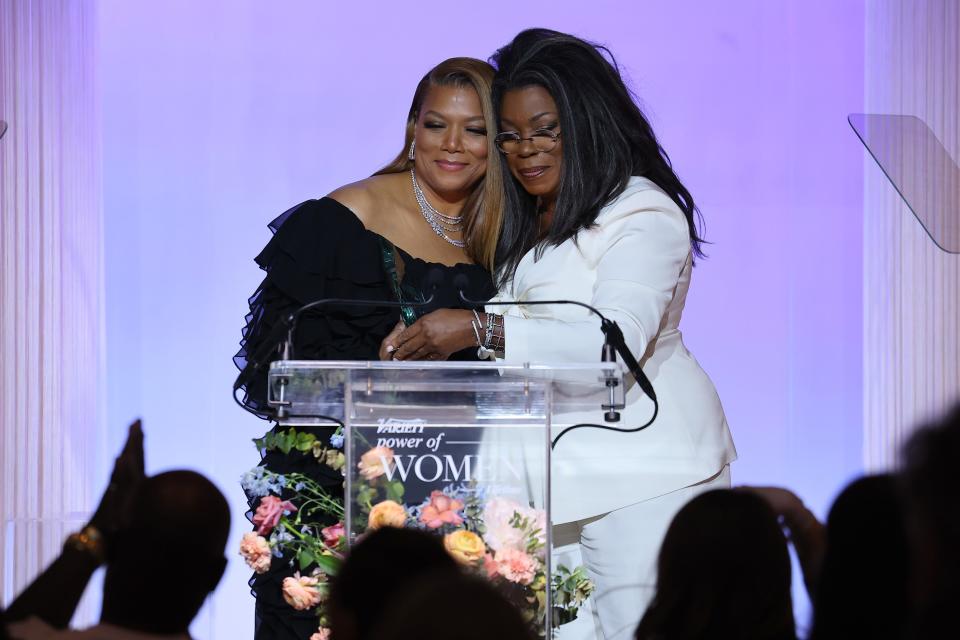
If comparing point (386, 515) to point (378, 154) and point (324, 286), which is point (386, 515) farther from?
point (378, 154)

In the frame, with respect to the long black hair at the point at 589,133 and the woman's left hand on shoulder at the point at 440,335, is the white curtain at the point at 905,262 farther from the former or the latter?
the woman's left hand on shoulder at the point at 440,335

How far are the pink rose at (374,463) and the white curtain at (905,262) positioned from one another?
3000mm

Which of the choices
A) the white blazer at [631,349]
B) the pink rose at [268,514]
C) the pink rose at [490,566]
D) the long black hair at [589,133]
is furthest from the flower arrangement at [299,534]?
the long black hair at [589,133]

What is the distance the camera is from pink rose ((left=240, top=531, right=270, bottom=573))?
2.48 metres

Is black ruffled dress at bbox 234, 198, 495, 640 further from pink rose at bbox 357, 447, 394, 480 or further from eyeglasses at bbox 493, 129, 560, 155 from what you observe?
pink rose at bbox 357, 447, 394, 480

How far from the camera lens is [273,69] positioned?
5.00 m

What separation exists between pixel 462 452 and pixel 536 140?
1.00 m

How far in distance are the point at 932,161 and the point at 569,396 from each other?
1.80 m

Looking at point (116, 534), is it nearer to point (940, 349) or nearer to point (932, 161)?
point (932, 161)

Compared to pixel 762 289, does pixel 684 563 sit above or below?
below

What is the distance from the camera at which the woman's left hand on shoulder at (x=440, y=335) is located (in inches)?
106

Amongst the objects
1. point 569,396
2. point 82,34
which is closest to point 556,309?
point 569,396

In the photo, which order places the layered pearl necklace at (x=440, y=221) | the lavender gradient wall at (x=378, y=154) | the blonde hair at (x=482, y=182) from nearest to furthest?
the blonde hair at (x=482, y=182) < the layered pearl necklace at (x=440, y=221) < the lavender gradient wall at (x=378, y=154)

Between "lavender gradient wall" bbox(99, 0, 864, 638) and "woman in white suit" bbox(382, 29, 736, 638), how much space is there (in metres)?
1.89
